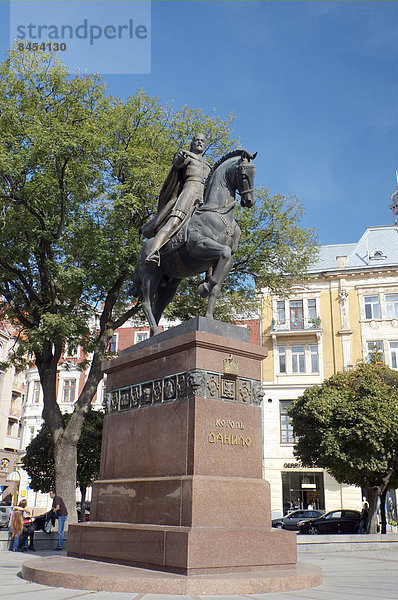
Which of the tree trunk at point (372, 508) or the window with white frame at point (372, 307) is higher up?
the window with white frame at point (372, 307)

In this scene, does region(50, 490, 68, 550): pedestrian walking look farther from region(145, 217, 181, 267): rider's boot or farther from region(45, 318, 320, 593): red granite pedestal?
region(145, 217, 181, 267): rider's boot

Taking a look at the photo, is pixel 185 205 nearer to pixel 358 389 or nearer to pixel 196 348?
pixel 196 348

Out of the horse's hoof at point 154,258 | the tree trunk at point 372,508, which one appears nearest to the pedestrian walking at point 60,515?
the horse's hoof at point 154,258

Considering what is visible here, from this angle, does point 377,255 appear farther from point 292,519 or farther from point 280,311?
point 292,519

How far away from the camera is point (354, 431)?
76.4 feet

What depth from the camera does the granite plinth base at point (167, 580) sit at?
5398 mm

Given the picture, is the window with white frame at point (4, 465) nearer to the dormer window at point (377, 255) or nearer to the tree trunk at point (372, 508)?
the tree trunk at point (372, 508)

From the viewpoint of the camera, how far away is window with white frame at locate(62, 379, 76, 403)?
47438 mm

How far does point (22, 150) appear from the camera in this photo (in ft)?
58.5

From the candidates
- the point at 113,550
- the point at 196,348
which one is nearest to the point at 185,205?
the point at 196,348

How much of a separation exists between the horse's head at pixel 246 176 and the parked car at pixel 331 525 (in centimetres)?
2176

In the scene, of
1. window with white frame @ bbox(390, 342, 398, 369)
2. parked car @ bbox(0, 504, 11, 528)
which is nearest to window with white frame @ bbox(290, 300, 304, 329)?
window with white frame @ bbox(390, 342, 398, 369)

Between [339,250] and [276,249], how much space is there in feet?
85.5

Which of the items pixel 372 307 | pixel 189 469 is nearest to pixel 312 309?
pixel 372 307
